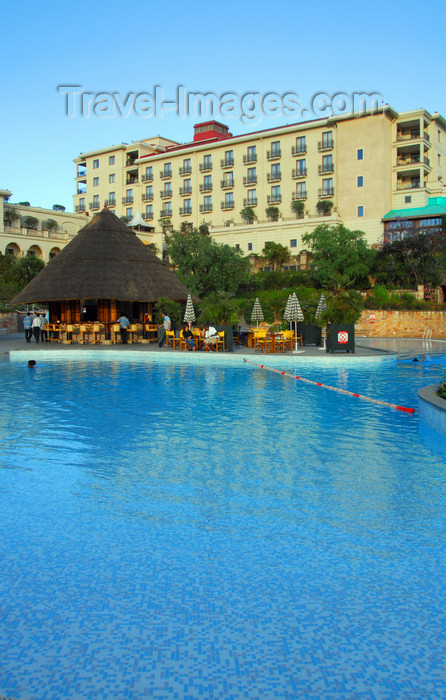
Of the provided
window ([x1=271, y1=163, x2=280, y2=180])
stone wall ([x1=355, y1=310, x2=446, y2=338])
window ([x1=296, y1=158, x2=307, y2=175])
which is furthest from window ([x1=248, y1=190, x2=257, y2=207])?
stone wall ([x1=355, y1=310, x2=446, y2=338])

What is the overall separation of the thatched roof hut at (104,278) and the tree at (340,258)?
1262 cm

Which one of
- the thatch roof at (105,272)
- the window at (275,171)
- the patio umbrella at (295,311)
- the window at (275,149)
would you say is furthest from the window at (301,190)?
the patio umbrella at (295,311)

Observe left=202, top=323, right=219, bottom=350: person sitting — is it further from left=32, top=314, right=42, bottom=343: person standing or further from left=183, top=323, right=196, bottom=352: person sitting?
left=32, top=314, right=42, bottom=343: person standing

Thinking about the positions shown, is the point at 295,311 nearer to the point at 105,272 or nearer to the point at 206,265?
the point at 105,272

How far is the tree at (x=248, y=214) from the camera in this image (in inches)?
2035

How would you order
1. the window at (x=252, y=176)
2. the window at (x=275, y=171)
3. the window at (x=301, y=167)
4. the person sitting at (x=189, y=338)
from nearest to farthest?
the person sitting at (x=189, y=338) < the window at (x=301, y=167) < the window at (x=275, y=171) < the window at (x=252, y=176)

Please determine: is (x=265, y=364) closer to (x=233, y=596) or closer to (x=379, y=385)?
(x=379, y=385)

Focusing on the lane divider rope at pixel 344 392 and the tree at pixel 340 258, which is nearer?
the lane divider rope at pixel 344 392

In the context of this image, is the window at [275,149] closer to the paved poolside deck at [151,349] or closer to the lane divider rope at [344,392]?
the paved poolside deck at [151,349]

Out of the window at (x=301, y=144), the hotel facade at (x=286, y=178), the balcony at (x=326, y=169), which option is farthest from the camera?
the window at (x=301, y=144)

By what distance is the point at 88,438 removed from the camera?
750cm

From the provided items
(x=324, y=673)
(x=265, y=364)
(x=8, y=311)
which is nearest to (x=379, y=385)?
(x=265, y=364)

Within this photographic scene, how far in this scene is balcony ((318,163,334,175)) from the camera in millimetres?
48469

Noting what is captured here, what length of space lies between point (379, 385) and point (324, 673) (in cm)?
1022
